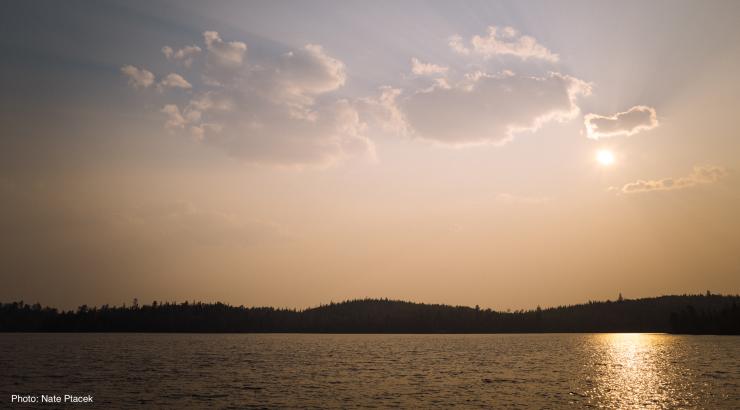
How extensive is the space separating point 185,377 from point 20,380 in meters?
25.1

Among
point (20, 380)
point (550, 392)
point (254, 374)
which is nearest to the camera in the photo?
point (550, 392)

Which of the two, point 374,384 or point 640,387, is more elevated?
point 374,384

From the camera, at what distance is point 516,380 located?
88438 millimetres

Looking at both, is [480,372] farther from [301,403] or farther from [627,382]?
[301,403]

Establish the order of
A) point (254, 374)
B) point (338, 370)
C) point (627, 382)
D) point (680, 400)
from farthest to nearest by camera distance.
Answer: point (338, 370), point (254, 374), point (627, 382), point (680, 400)

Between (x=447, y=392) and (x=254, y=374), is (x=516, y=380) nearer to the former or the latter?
(x=447, y=392)

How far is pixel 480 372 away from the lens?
336 ft

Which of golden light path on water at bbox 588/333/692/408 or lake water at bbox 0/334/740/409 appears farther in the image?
golden light path on water at bbox 588/333/692/408

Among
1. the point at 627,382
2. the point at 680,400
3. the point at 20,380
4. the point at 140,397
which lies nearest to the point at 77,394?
the point at 140,397

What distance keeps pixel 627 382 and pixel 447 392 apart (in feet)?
127

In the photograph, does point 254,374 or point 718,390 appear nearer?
point 718,390

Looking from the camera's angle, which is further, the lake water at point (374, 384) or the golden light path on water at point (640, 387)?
the golden light path on water at point (640, 387)

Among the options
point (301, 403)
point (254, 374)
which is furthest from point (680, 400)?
point (254, 374)

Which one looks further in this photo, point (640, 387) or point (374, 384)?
point (640, 387)
